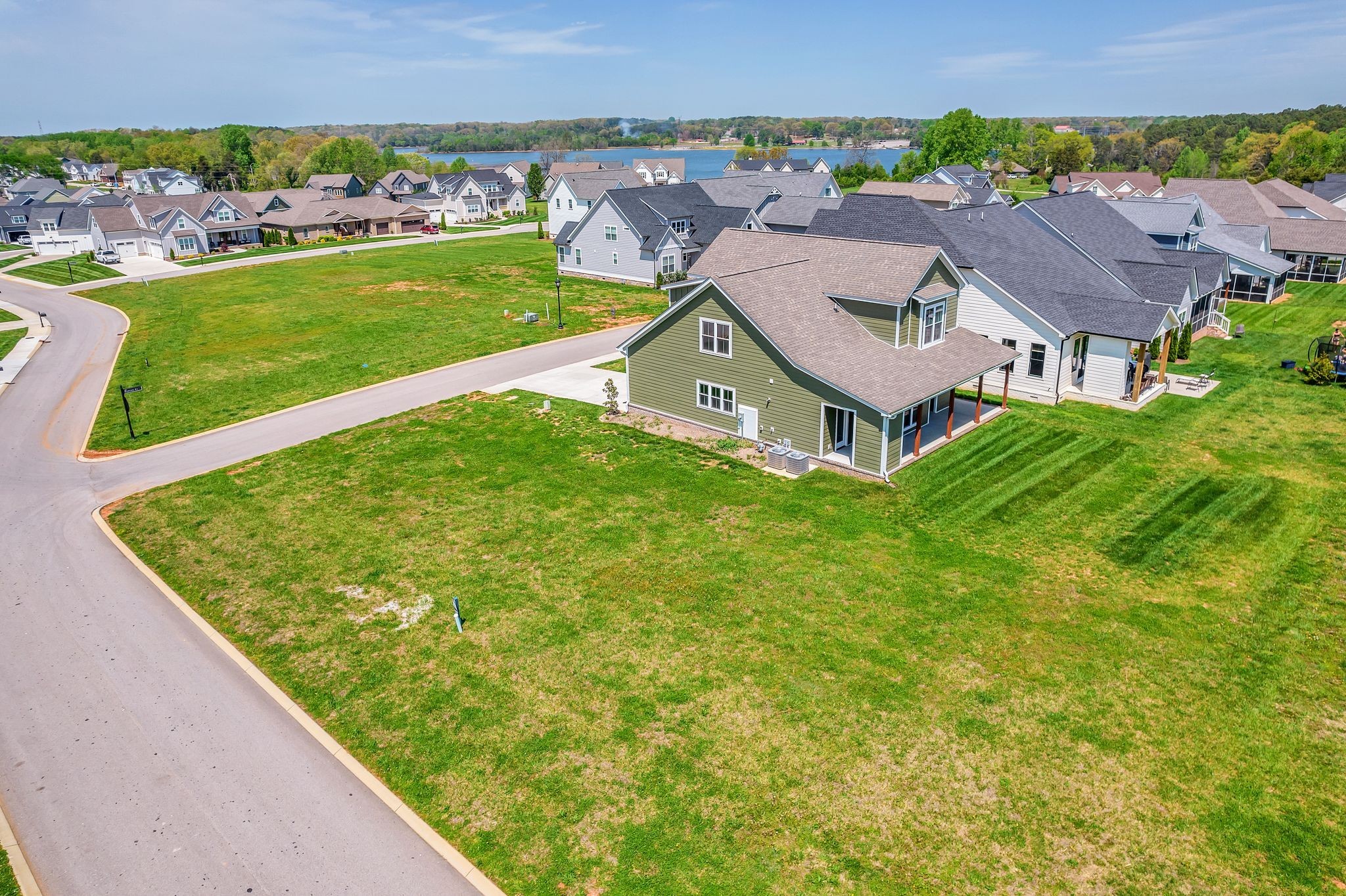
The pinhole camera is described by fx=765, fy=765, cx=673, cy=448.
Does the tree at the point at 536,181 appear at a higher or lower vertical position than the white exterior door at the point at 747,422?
higher

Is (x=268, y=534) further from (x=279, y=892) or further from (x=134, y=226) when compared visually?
(x=134, y=226)

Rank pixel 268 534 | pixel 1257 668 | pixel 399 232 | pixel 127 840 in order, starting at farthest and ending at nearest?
pixel 399 232, pixel 268 534, pixel 1257 668, pixel 127 840

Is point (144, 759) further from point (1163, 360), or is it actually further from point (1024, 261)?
point (1163, 360)

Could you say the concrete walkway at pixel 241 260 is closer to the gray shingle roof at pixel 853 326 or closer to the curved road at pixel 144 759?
the curved road at pixel 144 759

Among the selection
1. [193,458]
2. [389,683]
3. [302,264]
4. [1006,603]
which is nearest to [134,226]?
[302,264]

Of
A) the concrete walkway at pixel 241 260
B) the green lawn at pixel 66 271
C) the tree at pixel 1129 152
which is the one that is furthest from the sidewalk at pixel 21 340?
the tree at pixel 1129 152

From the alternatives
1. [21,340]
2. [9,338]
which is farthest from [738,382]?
[9,338]
